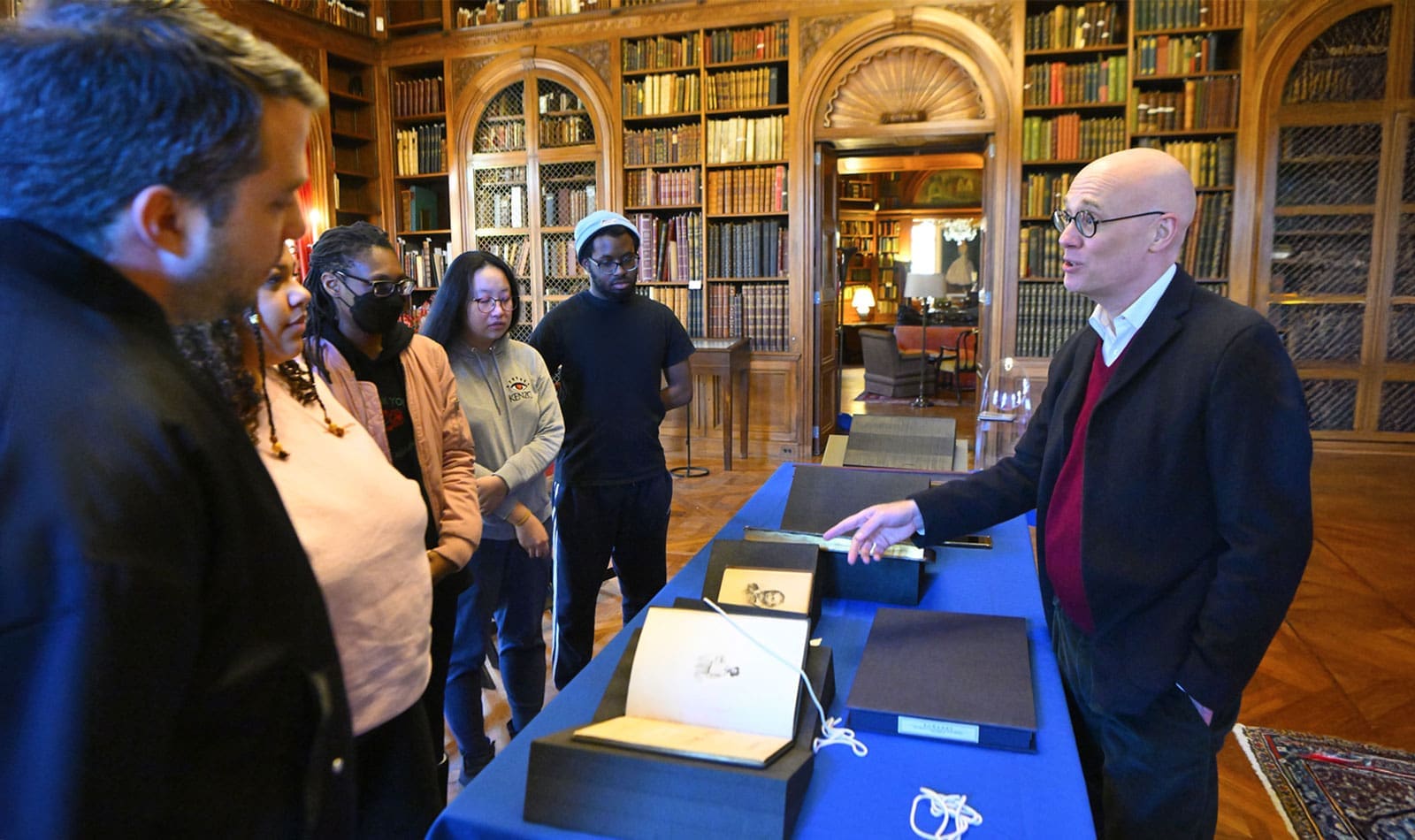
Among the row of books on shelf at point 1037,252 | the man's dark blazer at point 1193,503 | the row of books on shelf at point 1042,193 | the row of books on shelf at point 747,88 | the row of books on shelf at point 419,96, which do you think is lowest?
the man's dark blazer at point 1193,503

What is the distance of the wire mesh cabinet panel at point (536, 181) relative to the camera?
6.87 m

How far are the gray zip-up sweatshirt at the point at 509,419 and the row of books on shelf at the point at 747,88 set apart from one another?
4591 mm

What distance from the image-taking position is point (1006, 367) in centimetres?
484

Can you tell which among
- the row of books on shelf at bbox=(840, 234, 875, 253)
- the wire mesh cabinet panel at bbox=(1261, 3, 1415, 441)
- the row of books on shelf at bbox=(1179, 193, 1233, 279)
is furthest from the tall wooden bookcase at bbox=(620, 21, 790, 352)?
the row of books on shelf at bbox=(840, 234, 875, 253)

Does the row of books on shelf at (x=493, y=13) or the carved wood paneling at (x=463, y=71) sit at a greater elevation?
the row of books on shelf at (x=493, y=13)

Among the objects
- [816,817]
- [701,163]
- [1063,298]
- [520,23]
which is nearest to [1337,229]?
[1063,298]

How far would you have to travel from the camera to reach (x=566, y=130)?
22.7 feet

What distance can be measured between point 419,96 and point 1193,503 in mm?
7288

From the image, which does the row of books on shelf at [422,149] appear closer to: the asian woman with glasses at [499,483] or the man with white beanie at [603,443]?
the man with white beanie at [603,443]

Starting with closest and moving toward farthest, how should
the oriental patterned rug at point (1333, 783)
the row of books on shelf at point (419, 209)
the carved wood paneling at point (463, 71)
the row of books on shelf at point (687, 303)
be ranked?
1. the oriental patterned rug at point (1333, 783)
2. the row of books on shelf at point (687, 303)
3. the carved wood paneling at point (463, 71)
4. the row of books on shelf at point (419, 209)

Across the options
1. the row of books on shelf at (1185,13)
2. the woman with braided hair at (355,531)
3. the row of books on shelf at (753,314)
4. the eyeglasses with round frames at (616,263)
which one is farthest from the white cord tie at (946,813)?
the row of books on shelf at (1185,13)

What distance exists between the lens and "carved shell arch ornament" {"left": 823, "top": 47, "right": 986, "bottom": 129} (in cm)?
599

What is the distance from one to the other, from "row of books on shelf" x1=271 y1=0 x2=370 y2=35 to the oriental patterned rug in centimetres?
727

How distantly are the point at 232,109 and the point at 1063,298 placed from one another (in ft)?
20.5
